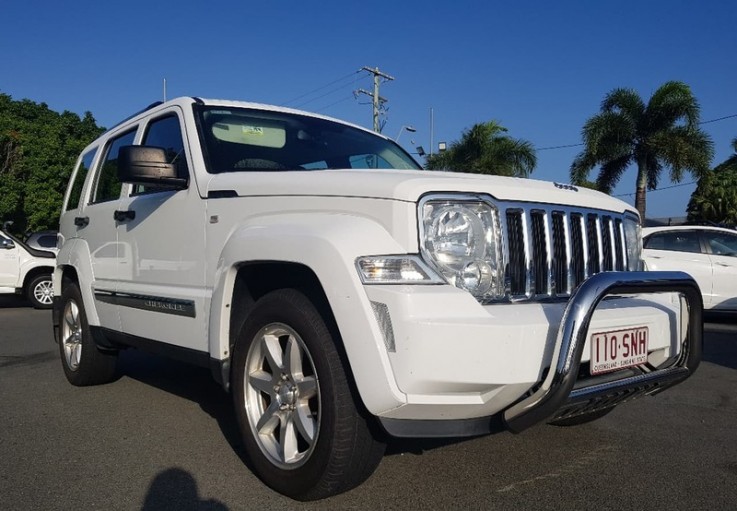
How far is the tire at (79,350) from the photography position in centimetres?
505

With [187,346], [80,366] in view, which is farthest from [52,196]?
[187,346]

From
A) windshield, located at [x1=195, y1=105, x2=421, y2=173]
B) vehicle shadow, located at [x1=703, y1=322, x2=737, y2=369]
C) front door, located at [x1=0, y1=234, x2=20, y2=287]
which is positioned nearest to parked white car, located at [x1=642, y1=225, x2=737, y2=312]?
vehicle shadow, located at [x1=703, y1=322, x2=737, y2=369]

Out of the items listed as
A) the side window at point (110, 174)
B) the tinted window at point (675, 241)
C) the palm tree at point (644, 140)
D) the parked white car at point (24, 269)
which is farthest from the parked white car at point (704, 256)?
the palm tree at point (644, 140)

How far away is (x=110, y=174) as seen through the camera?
16.6 ft

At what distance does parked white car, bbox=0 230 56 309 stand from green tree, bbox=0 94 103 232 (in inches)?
698

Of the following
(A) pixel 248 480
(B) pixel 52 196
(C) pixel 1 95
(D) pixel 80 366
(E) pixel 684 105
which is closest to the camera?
(A) pixel 248 480

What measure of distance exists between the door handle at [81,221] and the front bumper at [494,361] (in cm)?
344

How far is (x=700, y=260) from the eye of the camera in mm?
9789

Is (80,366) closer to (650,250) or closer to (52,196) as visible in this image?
(650,250)

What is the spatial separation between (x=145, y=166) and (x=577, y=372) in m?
2.40

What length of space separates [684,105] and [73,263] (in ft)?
70.7

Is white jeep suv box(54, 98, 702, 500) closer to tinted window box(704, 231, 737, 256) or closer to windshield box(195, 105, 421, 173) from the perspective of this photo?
windshield box(195, 105, 421, 173)

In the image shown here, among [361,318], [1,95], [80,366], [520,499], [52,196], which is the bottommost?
[520,499]

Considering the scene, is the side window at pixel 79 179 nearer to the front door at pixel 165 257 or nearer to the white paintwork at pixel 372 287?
the front door at pixel 165 257
